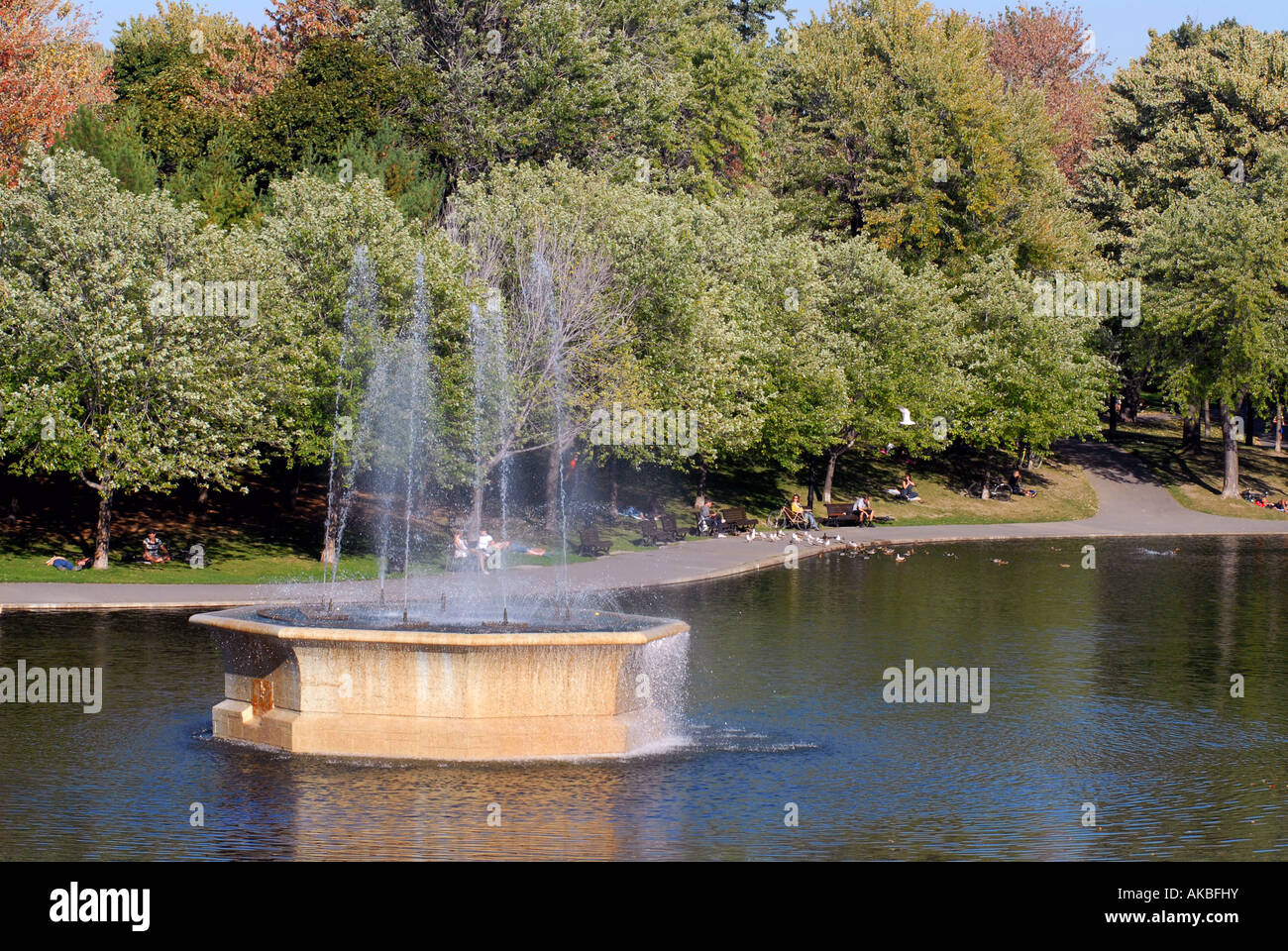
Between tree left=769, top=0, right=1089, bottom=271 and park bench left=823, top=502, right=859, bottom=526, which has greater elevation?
tree left=769, top=0, right=1089, bottom=271

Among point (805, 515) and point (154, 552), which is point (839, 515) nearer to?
point (805, 515)

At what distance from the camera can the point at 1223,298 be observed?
6362 centimetres

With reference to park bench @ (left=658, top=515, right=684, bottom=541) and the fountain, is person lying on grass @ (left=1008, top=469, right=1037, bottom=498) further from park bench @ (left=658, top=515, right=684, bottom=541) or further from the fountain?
the fountain

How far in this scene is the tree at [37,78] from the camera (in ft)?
178

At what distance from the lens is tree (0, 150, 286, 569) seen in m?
34.0

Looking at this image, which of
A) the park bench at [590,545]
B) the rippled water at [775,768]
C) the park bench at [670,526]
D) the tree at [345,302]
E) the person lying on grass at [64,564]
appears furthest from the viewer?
the park bench at [670,526]

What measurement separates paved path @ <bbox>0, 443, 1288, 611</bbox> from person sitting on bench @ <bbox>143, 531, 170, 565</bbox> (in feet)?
11.9

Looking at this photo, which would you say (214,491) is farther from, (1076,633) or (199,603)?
(1076,633)

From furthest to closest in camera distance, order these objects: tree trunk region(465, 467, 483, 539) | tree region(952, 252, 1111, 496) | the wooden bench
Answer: tree region(952, 252, 1111, 496), the wooden bench, tree trunk region(465, 467, 483, 539)

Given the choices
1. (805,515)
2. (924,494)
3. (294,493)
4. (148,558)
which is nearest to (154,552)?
(148,558)

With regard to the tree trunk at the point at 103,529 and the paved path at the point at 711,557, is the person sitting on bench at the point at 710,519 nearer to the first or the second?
the paved path at the point at 711,557

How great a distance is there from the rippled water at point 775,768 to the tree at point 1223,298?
38.0 meters

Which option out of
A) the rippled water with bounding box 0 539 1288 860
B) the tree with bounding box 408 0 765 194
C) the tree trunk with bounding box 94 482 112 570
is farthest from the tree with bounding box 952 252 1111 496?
the tree trunk with bounding box 94 482 112 570

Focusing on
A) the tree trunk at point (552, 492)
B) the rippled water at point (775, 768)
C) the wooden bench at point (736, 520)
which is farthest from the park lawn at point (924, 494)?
the rippled water at point (775, 768)
